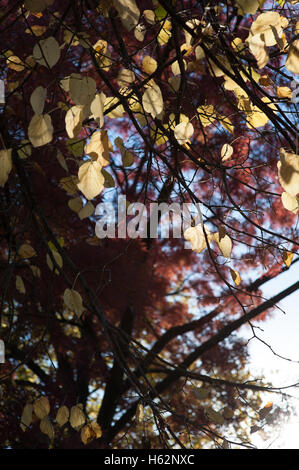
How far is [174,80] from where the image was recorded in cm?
113

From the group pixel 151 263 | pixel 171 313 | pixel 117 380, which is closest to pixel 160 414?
pixel 151 263

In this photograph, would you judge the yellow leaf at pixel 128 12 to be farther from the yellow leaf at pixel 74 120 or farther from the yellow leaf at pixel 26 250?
the yellow leaf at pixel 26 250

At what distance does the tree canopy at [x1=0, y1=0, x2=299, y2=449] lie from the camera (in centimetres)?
91

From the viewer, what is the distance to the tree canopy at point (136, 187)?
910 mm

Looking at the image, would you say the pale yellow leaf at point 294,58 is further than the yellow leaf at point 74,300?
No

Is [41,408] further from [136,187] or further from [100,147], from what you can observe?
[136,187]

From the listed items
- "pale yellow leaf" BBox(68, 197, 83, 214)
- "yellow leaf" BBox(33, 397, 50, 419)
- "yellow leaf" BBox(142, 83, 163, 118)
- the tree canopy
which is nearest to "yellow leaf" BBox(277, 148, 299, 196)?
the tree canopy

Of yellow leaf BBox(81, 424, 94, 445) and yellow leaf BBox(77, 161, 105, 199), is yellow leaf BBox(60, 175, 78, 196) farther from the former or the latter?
yellow leaf BBox(81, 424, 94, 445)

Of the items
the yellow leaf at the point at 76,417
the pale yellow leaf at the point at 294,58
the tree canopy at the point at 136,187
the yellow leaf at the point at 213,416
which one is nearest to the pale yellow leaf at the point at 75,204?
the tree canopy at the point at 136,187

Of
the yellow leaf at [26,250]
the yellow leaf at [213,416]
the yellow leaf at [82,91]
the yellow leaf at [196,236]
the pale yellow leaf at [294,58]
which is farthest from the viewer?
the yellow leaf at [26,250]

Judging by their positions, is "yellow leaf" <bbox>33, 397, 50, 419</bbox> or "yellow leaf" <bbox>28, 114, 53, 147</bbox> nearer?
"yellow leaf" <bbox>28, 114, 53, 147</bbox>

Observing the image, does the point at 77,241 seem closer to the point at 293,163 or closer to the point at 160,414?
the point at 160,414

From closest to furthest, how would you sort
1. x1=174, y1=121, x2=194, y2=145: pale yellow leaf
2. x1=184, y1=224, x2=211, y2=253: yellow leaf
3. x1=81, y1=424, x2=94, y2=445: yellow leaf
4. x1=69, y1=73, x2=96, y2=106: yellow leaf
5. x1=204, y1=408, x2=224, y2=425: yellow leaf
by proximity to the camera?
1. x1=69, y1=73, x2=96, y2=106: yellow leaf
2. x1=174, y1=121, x2=194, y2=145: pale yellow leaf
3. x1=184, y1=224, x2=211, y2=253: yellow leaf
4. x1=204, y1=408, x2=224, y2=425: yellow leaf
5. x1=81, y1=424, x2=94, y2=445: yellow leaf
